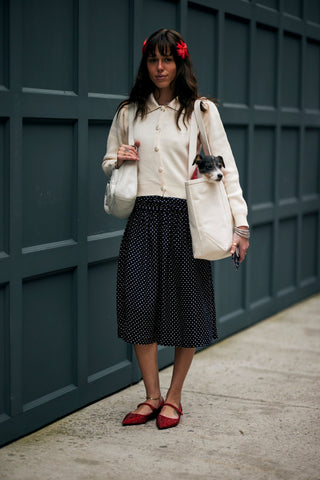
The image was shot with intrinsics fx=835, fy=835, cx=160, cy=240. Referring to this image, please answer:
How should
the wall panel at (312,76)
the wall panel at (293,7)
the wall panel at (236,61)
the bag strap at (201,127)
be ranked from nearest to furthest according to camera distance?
the bag strap at (201,127) < the wall panel at (236,61) < the wall panel at (293,7) < the wall panel at (312,76)

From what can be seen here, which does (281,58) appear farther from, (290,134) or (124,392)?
(124,392)

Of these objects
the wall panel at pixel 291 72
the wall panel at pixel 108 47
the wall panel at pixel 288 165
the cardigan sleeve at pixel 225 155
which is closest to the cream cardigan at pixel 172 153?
the cardigan sleeve at pixel 225 155

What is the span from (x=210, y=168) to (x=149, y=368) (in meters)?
0.99

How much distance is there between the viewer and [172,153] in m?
3.68

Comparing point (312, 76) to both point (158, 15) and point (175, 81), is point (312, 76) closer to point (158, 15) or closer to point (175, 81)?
point (158, 15)

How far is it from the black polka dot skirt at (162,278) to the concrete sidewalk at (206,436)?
1.44 feet

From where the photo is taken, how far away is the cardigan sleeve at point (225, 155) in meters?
3.67

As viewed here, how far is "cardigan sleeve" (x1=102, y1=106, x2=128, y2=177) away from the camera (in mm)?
3799

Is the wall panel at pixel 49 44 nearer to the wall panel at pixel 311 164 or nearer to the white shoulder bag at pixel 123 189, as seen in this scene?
the white shoulder bag at pixel 123 189

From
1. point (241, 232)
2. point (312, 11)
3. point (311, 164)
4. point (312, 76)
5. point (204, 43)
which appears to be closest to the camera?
point (241, 232)

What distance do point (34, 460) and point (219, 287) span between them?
2.33 metres

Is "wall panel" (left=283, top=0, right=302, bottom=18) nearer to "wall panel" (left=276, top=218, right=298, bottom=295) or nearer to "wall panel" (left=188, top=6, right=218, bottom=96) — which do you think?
"wall panel" (left=188, top=6, right=218, bottom=96)

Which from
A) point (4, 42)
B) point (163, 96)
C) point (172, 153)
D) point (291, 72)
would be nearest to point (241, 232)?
point (172, 153)

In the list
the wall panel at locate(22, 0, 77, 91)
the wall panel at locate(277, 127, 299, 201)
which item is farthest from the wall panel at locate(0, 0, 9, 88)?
the wall panel at locate(277, 127, 299, 201)
